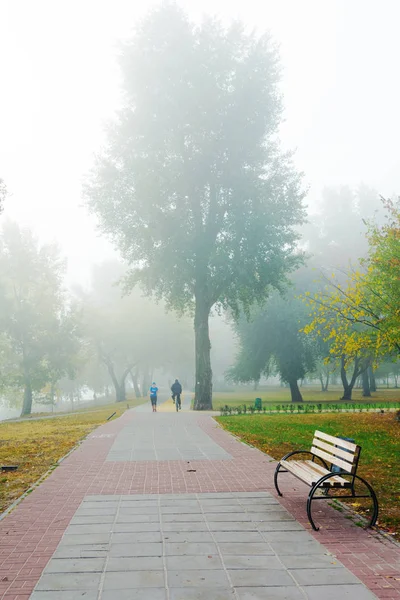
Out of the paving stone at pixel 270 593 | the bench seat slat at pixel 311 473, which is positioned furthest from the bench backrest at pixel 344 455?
the paving stone at pixel 270 593

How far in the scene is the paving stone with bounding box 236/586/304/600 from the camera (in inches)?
169

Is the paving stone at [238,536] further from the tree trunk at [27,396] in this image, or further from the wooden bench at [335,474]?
the tree trunk at [27,396]

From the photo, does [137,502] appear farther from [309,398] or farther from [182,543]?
[309,398]

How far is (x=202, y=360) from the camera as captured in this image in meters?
27.3

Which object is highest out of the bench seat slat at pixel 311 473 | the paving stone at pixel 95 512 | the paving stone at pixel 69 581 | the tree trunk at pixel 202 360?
the tree trunk at pixel 202 360

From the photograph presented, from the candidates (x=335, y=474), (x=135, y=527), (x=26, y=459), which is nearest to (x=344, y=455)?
(x=335, y=474)

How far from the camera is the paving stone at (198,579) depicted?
14.9ft

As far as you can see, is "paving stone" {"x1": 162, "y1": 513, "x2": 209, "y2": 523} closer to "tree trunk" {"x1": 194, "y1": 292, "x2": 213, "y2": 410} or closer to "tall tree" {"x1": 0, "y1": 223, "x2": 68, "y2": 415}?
"tree trunk" {"x1": 194, "y1": 292, "x2": 213, "y2": 410}

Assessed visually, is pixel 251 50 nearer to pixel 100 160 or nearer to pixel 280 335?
pixel 100 160

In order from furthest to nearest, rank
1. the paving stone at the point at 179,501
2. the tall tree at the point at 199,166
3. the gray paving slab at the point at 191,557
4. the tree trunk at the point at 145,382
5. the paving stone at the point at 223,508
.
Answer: the tree trunk at the point at 145,382
the tall tree at the point at 199,166
the paving stone at the point at 179,501
the paving stone at the point at 223,508
the gray paving slab at the point at 191,557

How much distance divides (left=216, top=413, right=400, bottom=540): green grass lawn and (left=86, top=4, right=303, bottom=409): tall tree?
27.7 feet

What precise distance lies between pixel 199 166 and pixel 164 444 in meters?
16.9

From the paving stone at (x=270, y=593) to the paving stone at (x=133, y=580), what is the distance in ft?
2.32

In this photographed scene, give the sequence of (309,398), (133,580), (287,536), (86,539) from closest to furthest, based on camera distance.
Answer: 1. (133,580)
2. (86,539)
3. (287,536)
4. (309,398)
